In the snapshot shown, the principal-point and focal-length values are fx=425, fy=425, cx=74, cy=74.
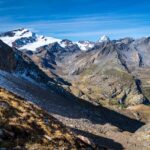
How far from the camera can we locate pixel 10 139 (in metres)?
24.3

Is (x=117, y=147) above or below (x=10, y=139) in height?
below

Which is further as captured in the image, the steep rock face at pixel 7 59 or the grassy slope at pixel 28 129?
the steep rock face at pixel 7 59

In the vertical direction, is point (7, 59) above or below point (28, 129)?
above

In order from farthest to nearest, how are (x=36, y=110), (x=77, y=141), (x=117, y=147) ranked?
(x=117, y=147) → (x=36, y=110) → (x=77, y=141)

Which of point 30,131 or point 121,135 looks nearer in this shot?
point 30,131

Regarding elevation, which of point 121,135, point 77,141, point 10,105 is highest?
point 10,105

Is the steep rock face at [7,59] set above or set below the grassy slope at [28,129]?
above

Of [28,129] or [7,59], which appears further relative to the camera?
[7,59]

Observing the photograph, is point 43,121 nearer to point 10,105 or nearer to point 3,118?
point 10,105

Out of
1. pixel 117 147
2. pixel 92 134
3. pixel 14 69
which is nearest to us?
pixel 117 147

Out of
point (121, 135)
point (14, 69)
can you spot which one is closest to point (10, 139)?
point (121, 135)

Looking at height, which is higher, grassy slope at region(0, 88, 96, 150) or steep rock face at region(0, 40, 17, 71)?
steep rock face at region(0, 40, 17, 71)

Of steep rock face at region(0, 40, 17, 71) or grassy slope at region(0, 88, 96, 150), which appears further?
steep rock face at region(0, 40, 17, 71)

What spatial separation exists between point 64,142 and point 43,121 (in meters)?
3.41
